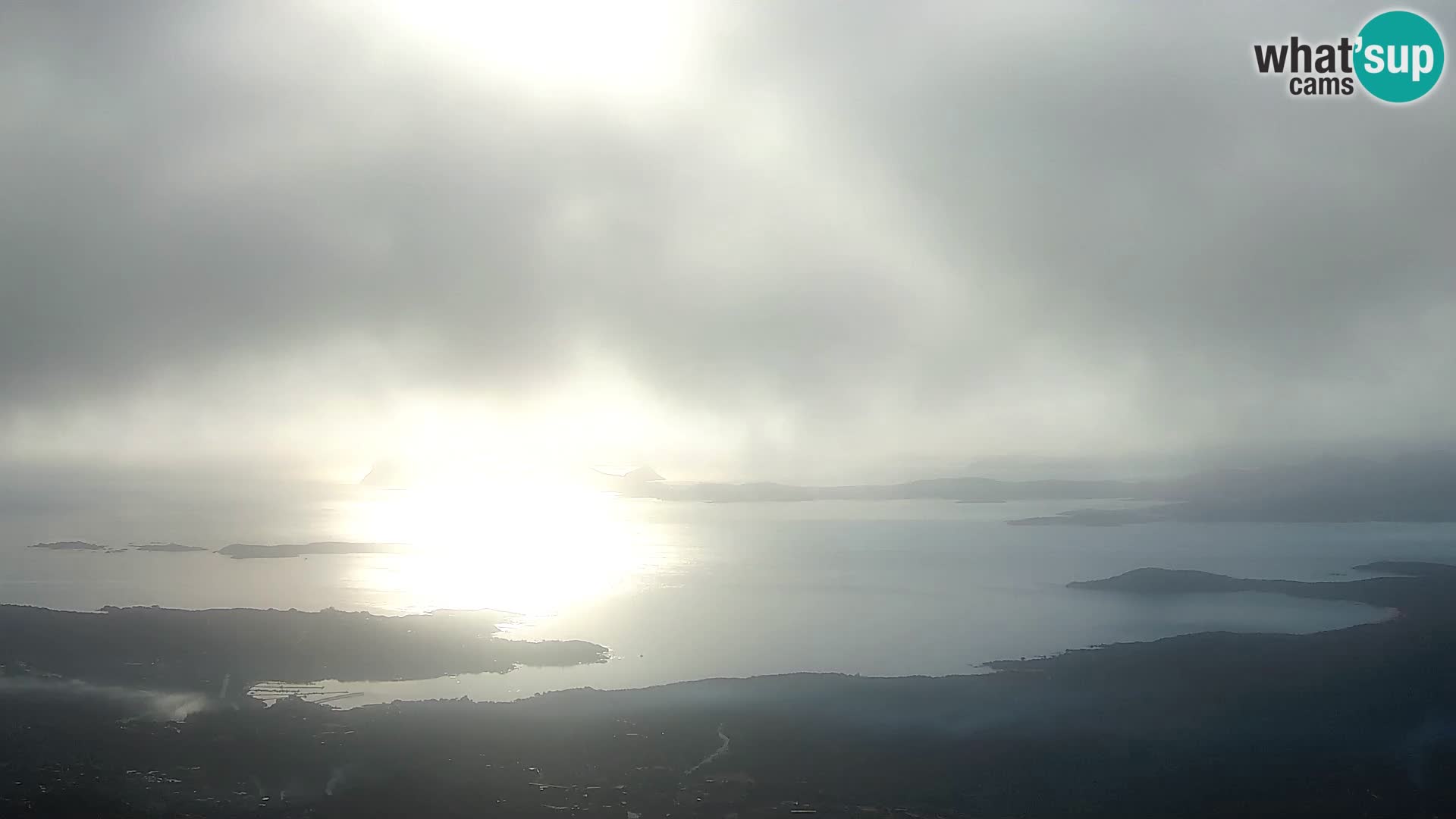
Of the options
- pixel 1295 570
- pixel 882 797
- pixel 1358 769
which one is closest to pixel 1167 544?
pixel 1295 570

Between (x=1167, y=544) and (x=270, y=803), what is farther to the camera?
(x=1167, y=544)

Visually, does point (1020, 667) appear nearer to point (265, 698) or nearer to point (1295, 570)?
point (265, 698)

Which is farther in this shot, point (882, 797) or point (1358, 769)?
point (1358, 769)

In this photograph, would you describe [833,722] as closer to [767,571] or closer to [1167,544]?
[767,571]

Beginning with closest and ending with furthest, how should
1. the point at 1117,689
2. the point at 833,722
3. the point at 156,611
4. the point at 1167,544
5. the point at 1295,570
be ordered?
1. the point at 833,722
2. the point at 1117,689
3. the point at 156,611
4. the point at 1295,570
5. the point at 1167,544

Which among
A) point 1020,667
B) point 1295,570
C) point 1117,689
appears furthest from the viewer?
point 1295,570

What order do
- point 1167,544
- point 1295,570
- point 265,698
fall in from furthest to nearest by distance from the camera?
point 1167,544, point 1295,570, point 265,698

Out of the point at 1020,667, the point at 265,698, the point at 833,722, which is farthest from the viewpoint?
the point at 1020,667

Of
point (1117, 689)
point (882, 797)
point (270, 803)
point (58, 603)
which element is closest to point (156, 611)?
point (58, 603)
